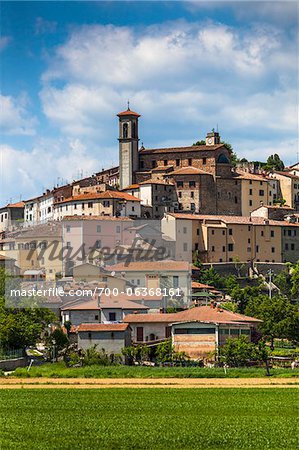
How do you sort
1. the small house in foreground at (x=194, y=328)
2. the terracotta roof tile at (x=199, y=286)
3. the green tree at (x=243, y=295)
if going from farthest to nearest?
the terracotta roof tile at (x=199, y=286), the green tree at (x=243, y=295), the small house in foreground at (x=194, y=328)

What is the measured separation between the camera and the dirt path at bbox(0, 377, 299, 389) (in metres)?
42.2

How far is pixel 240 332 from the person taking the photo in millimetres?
58688

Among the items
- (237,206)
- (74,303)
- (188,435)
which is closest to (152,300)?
(74,303)

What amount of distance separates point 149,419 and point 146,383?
46.7ft

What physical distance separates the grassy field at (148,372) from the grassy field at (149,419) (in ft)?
25.9

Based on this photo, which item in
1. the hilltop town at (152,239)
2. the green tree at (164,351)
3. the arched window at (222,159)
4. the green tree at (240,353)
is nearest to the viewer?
the green tree at (240,353)

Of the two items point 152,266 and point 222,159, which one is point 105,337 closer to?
point 152,266

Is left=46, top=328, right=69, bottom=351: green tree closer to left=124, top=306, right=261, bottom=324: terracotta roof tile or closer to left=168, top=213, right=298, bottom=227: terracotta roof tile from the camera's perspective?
left=124, top=306, right=261, bottom=324: terracotta roof tile

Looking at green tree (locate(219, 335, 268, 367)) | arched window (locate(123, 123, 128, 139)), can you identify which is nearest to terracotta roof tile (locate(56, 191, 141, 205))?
arched window (locate(123, 123, 128, 139))

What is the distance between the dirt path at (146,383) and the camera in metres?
42.2

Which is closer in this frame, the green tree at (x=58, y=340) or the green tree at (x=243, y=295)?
the green tree at (x=58, y=340)

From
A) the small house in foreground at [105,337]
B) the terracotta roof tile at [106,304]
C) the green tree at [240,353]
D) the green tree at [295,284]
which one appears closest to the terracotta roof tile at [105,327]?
the small house in foreground at [105,337]

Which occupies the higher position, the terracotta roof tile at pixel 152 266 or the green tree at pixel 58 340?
the terracotta roof tile at pixel 152 266

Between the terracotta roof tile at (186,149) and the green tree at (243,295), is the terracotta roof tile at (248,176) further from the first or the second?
the green tree at (243,295)
